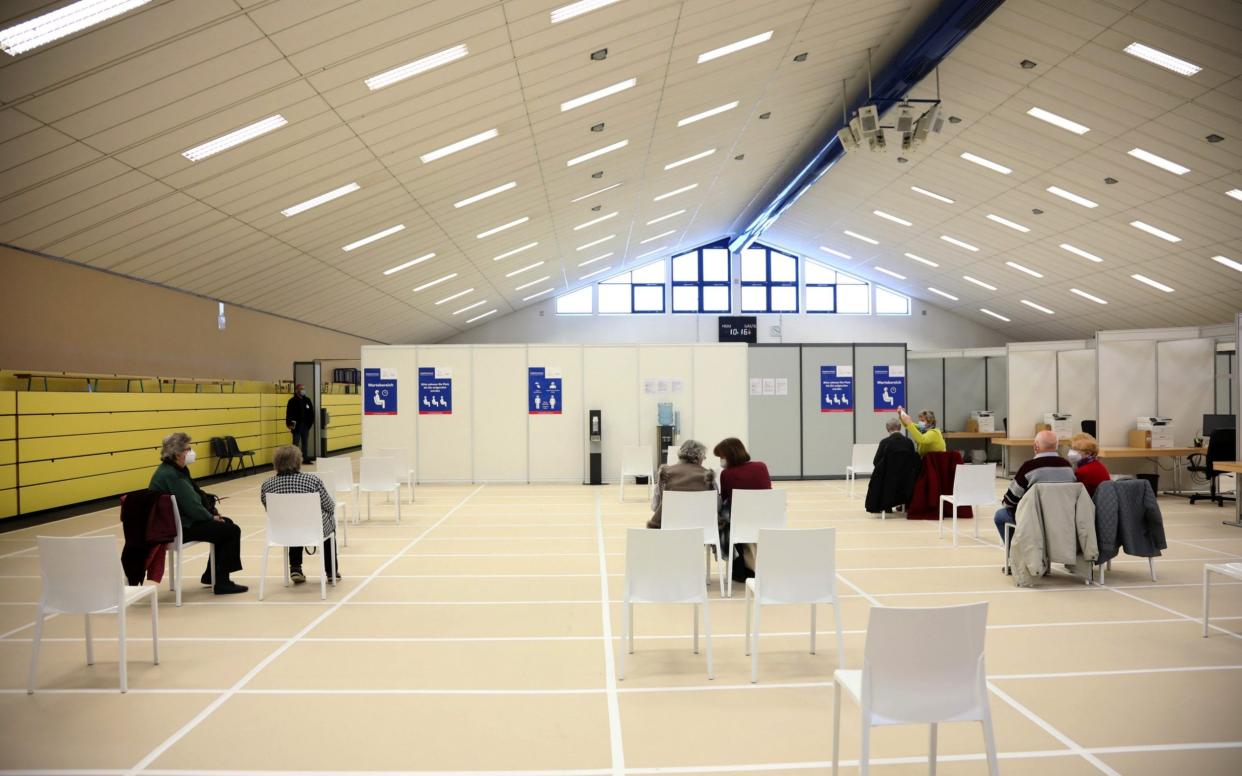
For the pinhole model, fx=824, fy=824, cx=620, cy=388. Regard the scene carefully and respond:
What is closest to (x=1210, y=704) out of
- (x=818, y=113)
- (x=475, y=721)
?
(x=475, y=721)

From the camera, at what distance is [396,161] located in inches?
428

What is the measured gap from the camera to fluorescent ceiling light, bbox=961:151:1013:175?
15677mm

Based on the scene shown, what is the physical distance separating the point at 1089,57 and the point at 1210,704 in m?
9.93

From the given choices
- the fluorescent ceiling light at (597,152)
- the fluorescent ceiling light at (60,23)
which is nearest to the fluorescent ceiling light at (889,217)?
the fluorescent ceiling light at (597,152)

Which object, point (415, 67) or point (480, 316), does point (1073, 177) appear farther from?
point (480, 316)

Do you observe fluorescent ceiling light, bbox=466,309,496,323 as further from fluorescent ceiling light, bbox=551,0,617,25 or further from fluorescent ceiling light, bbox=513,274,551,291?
fluorescent ceiling light, bbox=551,0,617,25

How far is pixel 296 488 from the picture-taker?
6.35 meters

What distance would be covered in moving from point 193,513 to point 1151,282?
20829 mm

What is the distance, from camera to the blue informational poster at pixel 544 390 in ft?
46.6

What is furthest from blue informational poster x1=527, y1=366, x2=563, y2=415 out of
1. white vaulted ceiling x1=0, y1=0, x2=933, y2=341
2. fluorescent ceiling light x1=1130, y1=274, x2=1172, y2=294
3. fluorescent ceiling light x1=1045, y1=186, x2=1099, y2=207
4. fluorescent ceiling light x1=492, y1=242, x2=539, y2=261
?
fluorescent ceiling light x1=1130, y1=274, x2=1172, y2=294

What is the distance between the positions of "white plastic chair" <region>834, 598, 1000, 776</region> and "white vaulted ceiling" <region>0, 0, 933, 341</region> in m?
6.23

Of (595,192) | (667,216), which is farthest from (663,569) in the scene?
(667,216)

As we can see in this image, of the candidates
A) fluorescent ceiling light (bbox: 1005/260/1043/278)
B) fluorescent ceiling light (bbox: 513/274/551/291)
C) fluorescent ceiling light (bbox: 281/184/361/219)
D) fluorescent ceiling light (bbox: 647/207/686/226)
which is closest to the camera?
fluorescent ceiling light (bbox: 281/184/361/219)

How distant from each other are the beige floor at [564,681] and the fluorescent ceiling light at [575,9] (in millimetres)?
5190
